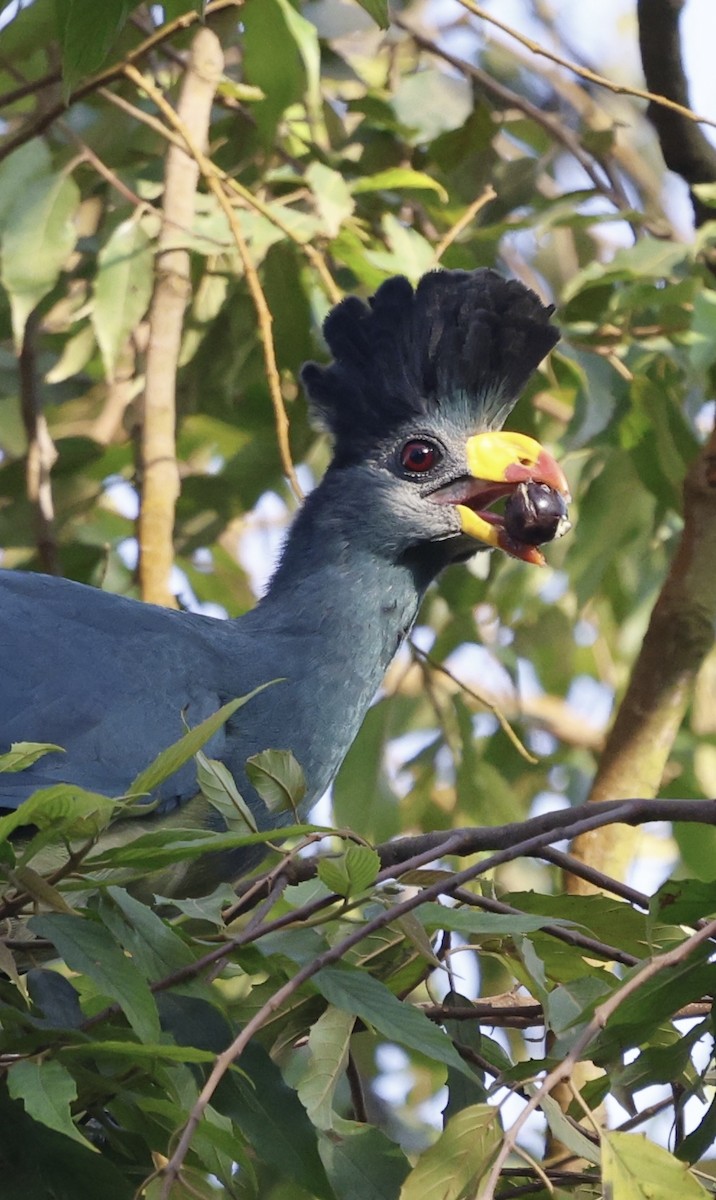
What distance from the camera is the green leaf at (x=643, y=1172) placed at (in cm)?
146

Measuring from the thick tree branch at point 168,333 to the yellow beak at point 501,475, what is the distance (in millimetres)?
664

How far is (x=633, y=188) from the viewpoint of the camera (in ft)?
19.2

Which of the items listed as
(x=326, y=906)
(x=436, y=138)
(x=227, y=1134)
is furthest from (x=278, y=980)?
(x=436, y=138)

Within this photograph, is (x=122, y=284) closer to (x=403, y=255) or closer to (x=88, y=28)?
(x=403, y=255)

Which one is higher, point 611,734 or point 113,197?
point 113,197

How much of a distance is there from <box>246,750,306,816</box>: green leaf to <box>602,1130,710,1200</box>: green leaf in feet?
1.85

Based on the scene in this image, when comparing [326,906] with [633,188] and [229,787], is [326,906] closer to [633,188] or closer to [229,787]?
[229,787]

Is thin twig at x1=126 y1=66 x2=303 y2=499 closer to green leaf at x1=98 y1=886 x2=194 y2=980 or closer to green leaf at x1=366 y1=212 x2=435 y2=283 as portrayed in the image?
green leaf at x1=366 y1=212 x2=435 y2=283

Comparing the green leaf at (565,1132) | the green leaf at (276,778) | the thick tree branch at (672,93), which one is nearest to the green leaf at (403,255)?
the thick tree branch at (672,93)

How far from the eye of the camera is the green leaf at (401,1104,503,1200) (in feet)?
5.24

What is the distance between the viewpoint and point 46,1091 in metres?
1.48

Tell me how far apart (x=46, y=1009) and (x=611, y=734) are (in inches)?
79.3

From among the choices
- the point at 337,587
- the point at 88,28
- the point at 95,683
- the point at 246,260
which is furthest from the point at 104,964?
the point at 246,260

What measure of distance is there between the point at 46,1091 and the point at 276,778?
0.50m
